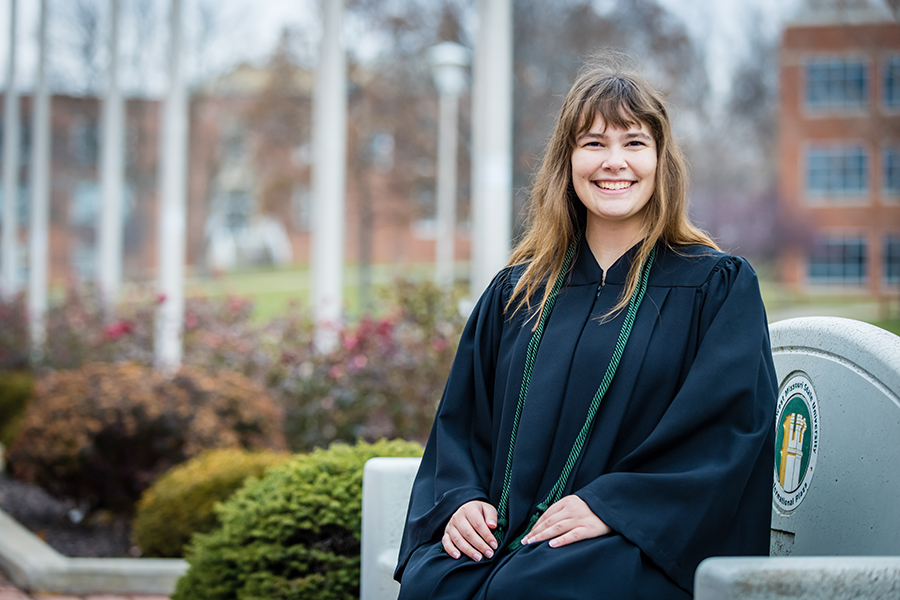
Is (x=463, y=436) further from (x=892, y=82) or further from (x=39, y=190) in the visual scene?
(x=892, y=82)

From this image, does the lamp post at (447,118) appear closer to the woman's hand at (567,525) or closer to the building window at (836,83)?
the woman's hand at (567,525)

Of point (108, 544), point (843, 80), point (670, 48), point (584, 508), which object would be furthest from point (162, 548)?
point (843, 80)

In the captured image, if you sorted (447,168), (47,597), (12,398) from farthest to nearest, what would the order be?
(447,168) < (12,398) < (47,597)

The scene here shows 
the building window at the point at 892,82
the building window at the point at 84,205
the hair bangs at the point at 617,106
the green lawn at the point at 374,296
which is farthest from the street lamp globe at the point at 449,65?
the building window at the point at 84,205

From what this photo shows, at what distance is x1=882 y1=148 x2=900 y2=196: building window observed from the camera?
29812 millimetres

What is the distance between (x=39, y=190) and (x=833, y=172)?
26.4m

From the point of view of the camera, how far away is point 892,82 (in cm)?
2502

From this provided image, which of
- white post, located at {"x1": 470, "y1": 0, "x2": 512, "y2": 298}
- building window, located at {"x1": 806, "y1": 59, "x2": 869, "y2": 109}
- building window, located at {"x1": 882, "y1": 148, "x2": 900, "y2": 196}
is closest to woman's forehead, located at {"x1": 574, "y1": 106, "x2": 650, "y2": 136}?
white post, located at {"x1": 470, "y1": 0, "x2": 512, "y2": 298}

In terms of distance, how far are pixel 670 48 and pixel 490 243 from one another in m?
19.2

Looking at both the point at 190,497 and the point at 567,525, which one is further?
the point at 190,497

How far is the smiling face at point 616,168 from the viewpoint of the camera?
243 centimetres

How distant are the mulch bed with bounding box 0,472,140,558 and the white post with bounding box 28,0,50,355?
6189mm

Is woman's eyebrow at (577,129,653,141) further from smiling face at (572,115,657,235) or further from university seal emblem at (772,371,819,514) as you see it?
university seal emblem at (772,371,819,514)

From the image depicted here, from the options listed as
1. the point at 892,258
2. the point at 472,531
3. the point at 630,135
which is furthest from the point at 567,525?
the point at 892,258
